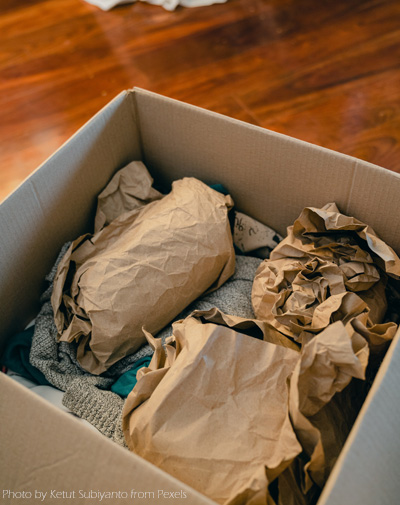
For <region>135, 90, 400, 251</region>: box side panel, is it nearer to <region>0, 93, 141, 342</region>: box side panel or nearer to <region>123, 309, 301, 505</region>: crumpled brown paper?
<region>0, 93, 141, 342</region>: box side panel

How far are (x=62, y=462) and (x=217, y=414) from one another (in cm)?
17

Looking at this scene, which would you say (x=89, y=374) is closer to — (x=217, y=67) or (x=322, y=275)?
(x=322, y=275)

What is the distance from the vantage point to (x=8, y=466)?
49 centimetres

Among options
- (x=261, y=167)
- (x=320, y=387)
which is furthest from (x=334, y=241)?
(x=320, y=387)

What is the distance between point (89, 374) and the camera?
720 millimetres

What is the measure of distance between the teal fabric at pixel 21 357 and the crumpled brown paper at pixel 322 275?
1.14 feet

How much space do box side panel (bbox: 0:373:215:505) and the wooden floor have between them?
0.83m

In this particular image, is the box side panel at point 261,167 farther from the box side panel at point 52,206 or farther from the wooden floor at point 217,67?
the wooden floor at point 217,67

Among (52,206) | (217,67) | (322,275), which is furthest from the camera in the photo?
(217,67)

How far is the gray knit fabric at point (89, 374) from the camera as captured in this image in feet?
2.09

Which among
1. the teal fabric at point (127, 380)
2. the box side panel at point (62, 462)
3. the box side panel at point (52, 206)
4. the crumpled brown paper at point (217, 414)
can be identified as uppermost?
the box side panel at point (52, 206)

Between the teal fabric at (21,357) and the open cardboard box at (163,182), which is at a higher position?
the open cardboard box at (163,182)

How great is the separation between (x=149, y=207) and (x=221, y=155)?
157 mm

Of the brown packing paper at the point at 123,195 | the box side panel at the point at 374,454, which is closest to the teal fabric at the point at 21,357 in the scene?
the brown packing paper at the point at 123,195
